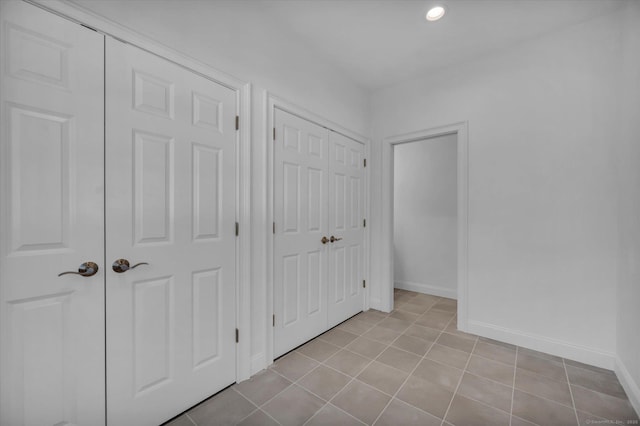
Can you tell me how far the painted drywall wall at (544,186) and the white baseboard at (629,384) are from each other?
6.1 inches

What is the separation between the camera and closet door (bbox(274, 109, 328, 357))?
7.42ft

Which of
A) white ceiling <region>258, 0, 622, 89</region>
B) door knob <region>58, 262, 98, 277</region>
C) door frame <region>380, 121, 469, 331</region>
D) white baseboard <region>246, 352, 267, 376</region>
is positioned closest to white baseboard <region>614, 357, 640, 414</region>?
door frame <region>380, 121, 469, 331</region>

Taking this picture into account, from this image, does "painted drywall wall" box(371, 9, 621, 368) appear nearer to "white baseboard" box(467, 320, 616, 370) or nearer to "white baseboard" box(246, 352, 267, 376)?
"white baseboard" box(467, 320, 616, 370)

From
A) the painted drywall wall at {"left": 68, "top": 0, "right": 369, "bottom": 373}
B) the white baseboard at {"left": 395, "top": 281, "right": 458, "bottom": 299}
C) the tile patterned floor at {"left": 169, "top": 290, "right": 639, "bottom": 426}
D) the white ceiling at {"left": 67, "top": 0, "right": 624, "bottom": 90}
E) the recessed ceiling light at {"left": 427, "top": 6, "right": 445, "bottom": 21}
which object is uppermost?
the white ceiling at {"left": 67, "top": 0, "right": 624, "bottom": 90}

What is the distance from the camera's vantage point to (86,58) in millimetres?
1275

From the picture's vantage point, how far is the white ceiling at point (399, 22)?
200cm

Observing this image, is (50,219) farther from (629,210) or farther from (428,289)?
(428,289)

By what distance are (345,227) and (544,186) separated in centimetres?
188

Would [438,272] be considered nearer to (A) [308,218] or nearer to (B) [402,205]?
(B) [402,205]

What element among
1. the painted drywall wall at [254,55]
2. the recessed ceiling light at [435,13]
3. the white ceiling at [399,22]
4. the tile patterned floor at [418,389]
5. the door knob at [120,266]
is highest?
the white ceiling at [399,22]

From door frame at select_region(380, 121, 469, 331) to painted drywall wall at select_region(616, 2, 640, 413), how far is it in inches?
42.0

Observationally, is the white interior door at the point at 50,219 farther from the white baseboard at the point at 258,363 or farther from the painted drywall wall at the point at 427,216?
the painted drywall wall at the point at 427,216

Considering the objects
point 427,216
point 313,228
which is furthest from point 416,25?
point 427,216

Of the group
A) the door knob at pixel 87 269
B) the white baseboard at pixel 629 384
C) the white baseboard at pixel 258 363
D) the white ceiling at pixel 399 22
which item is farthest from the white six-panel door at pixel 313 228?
the white baseboard at pixel 629 384
